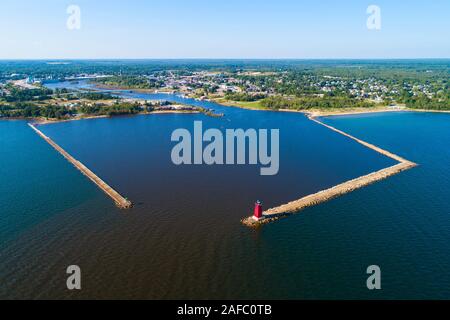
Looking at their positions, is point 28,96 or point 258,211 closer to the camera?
point 258,211

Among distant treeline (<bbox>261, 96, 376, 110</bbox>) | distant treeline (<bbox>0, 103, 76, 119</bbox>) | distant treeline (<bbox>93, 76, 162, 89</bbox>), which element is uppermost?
distant treeline (<bbox>93, 76, 162, 89</bbox>)

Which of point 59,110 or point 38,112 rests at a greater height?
point 59,110

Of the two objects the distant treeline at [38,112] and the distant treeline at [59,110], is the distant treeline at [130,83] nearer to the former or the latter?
the distant treeline at [59,110]

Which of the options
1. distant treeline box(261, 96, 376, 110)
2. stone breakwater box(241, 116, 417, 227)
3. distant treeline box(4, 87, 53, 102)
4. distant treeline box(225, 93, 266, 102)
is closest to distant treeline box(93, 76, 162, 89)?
distant treeline box(4, 87, 53, 102)

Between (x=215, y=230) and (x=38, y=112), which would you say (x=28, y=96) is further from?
(x=215, y=230)

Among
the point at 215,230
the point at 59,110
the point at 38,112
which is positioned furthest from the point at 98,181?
the point at 38,112

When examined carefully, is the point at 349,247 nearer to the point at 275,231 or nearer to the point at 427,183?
the point at 275,231

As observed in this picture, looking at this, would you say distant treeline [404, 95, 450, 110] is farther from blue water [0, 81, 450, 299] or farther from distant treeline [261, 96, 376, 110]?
blue water [0, 81, 450, 299]

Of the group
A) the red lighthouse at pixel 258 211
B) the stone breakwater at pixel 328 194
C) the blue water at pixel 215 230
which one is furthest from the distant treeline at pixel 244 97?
the red lighthouse at pixel 258 211
